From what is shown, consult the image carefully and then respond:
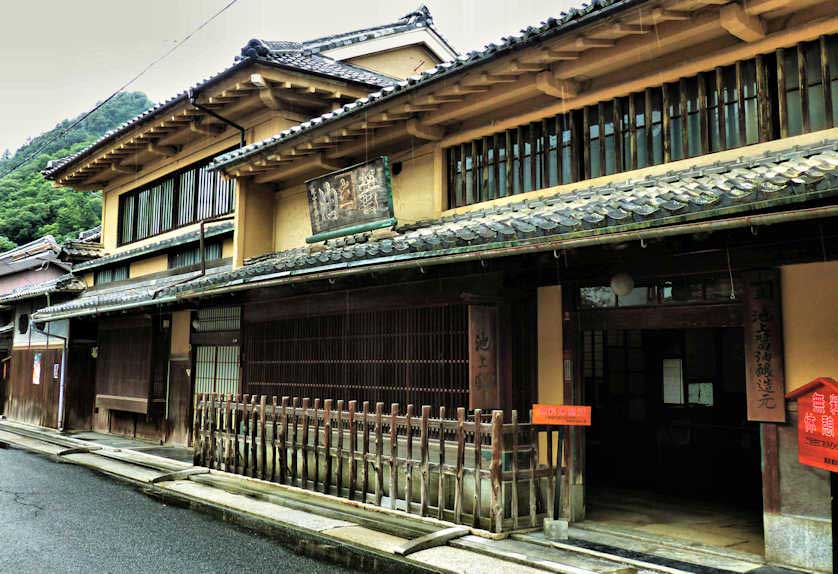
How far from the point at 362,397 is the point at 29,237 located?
4303cm

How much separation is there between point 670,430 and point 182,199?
13.7m

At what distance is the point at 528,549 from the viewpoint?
24.0ft

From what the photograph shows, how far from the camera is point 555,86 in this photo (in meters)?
9.02

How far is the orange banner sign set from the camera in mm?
7656

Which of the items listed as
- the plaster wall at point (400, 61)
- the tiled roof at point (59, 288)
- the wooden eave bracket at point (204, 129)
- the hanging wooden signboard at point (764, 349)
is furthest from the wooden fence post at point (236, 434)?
the tiled roof at point (59, 288)

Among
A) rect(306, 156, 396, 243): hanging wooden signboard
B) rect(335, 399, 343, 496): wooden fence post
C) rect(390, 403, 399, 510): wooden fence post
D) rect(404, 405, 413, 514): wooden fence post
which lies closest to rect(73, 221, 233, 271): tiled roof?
rect(306, 156, 396, 243): hanging wooden signboard

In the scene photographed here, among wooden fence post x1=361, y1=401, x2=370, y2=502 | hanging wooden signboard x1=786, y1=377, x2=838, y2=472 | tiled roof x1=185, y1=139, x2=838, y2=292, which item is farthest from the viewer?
wooden fence post x1=361, y1=401, x2=370, y2=502

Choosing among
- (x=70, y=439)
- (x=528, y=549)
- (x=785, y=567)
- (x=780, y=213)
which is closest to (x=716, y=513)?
(x=785, y=567)

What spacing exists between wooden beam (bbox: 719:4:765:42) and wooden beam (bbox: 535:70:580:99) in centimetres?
215

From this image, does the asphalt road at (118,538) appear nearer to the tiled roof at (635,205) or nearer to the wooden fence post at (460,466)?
the wooden fence post at (460,466)

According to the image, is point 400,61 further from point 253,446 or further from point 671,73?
point 671,73

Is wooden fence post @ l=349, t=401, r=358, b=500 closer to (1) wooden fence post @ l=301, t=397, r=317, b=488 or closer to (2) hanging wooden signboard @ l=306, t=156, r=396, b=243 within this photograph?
(1) wooden fence post @ l=301, t=397, r=317, b=488

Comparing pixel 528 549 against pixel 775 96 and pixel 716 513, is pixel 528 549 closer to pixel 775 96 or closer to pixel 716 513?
pixel 716 513

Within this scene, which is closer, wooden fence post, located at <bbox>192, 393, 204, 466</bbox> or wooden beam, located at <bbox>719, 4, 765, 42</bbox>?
wooden beam, located at <bbox>719, 4, 765, 42</bbox>
